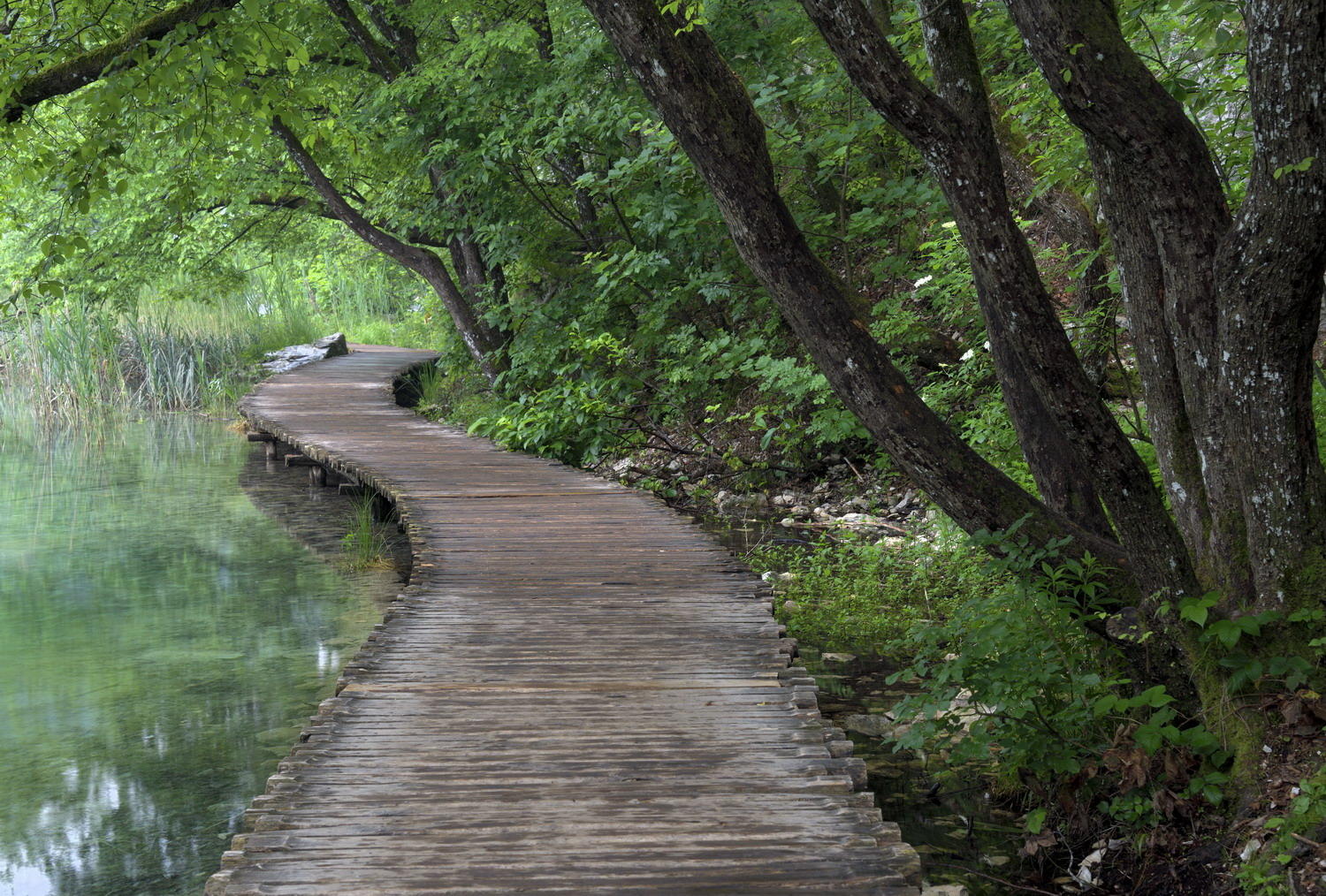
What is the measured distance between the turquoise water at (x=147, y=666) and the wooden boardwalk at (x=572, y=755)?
0.85 meters

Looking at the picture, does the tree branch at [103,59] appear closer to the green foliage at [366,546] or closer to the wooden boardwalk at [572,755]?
the wooden boardwalk at [572,755]

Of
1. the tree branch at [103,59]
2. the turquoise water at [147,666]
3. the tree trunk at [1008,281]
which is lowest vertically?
the turquoise water at [147,666]

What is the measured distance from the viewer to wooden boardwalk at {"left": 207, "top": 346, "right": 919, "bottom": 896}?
2801mm

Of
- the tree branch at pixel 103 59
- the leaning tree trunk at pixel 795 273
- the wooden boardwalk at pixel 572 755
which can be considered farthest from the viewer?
the tree branch at pixel 103 59

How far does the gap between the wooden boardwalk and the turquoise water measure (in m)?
0.85

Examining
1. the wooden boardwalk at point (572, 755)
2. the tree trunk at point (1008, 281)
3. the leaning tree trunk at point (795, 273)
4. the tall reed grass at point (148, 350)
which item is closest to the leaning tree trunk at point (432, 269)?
the tall reed grass at point (148, 350)

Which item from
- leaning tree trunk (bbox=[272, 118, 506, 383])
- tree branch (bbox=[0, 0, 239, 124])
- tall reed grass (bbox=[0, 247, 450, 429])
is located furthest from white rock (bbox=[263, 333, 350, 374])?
tree branch (bbox=[0, 0, 239, 124])

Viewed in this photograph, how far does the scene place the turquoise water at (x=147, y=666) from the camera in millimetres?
4301

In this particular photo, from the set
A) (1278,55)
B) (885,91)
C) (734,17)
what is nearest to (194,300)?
(734,17)

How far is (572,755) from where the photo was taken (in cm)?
348

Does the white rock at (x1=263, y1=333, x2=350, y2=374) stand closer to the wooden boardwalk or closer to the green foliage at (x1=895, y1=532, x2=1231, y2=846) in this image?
the wooden boardwalk

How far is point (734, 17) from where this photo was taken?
850 centimetres

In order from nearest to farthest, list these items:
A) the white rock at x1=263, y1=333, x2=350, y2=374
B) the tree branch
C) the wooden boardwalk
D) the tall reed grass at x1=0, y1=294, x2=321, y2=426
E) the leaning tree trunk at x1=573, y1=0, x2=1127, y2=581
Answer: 1. the wooden boardwalk
2. the leaning tree trunk at x1=573, y1=0, x2=1127, y2=581
3. the tree branch
4. the tall reed grass at x1=0, y1=294, x2=321, y2=426
5. the white rock at x1=263, y1=333, x2=350, y2=374

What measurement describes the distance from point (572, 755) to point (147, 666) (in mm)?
3639
